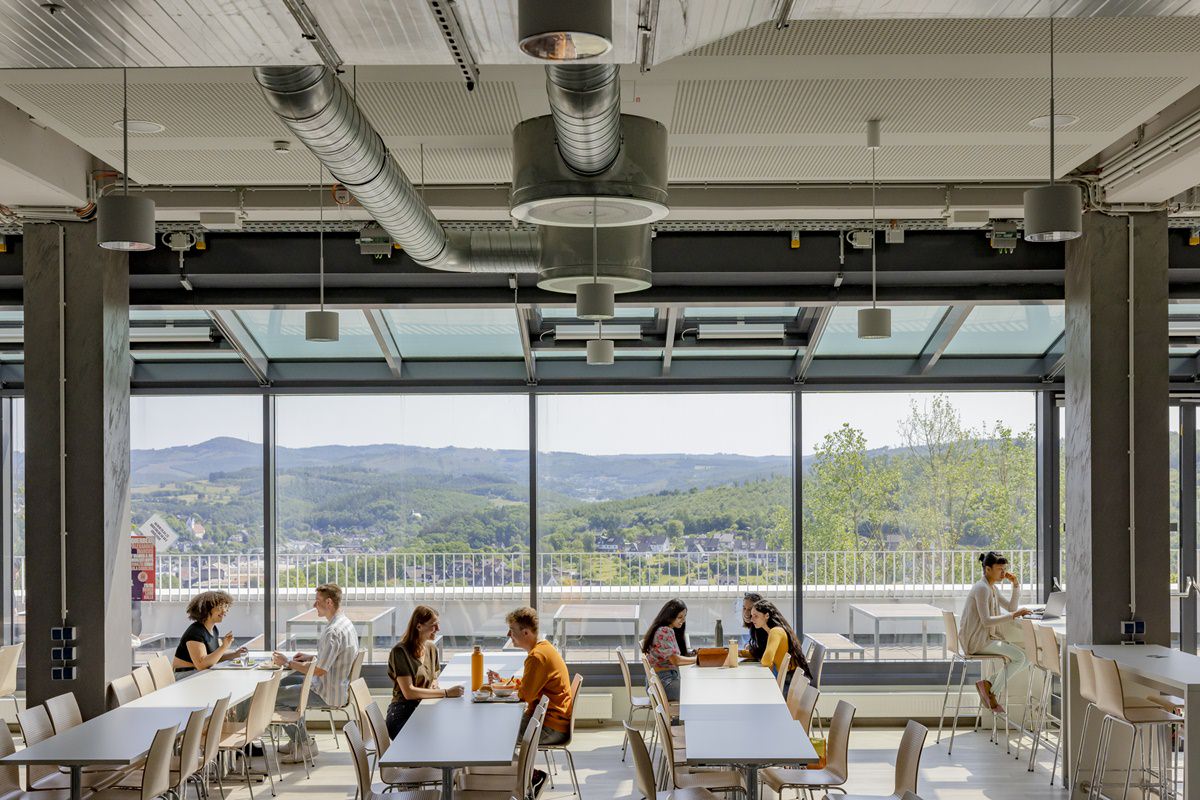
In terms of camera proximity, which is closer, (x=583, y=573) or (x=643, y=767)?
(x=643, y=767)


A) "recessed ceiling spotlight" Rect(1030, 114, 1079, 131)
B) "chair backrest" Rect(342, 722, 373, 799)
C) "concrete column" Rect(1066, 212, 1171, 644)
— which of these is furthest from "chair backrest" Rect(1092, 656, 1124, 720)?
"chair backrest" Rect(342, 722, 373, 799)

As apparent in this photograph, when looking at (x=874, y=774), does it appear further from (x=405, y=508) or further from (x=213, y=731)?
(x=405, y=508)

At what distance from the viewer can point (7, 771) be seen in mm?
5348

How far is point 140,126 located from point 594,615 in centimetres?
579

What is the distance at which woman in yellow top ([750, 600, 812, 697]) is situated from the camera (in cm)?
768

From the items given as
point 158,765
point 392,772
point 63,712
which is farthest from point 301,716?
point 158,765

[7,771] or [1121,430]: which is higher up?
[1121,430]

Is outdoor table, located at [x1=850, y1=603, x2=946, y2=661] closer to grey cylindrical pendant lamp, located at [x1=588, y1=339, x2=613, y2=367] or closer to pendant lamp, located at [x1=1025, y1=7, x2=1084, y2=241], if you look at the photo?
grey cylindrical pendant lamp, located at [x1=588, y1=339, x2=613, y2=367]

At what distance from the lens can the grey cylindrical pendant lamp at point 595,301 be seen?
18.9 feet

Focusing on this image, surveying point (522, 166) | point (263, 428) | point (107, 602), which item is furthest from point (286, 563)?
point (522, 166)

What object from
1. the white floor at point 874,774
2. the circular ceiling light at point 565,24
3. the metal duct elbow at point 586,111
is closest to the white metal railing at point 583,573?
the white floor at point 874,774

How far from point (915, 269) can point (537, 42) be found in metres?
5.92

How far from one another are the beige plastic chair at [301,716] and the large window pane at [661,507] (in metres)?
2.41

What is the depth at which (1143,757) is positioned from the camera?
6754mm
